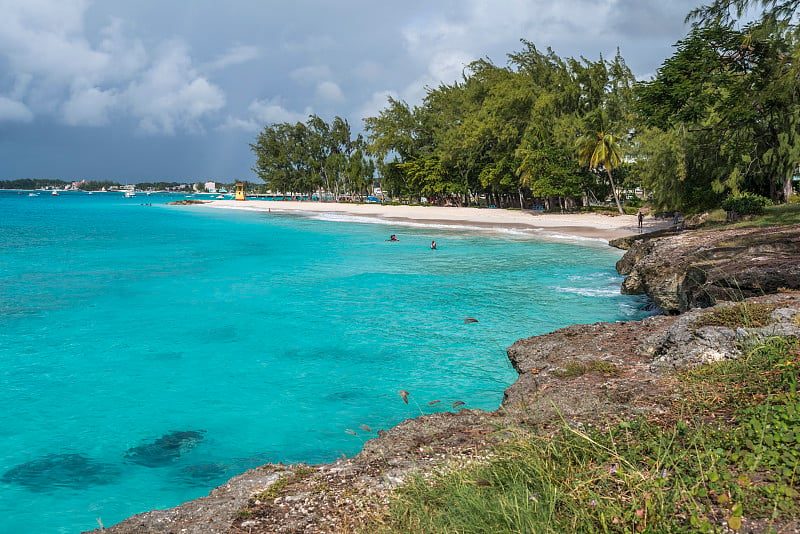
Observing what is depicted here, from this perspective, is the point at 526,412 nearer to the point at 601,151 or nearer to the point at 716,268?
the point at 716,268

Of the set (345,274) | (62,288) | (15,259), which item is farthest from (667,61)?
(15,259)

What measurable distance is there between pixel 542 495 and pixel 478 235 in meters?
40.5

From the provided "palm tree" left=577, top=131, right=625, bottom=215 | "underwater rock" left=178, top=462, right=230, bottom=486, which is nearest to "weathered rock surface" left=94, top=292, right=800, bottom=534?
"underwater rock" left=178, top=462, right=230, bottom=486

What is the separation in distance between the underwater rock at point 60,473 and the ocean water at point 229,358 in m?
0.03

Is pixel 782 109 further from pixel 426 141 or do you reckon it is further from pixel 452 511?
pixel 426 141

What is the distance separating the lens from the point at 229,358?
14.0 metres

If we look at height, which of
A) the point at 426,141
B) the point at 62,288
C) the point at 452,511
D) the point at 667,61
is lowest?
the point at 62,288

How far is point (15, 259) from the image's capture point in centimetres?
3356

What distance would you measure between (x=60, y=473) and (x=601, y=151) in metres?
48.3

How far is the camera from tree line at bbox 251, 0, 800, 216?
18.8 m

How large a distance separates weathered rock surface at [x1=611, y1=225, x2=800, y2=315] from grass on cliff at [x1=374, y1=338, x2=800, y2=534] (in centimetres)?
373

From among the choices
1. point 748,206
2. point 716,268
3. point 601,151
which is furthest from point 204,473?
point 601,151

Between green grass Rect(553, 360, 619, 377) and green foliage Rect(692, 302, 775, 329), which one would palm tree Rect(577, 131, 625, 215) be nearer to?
green foliage Rect(692, 302, 775, 329)

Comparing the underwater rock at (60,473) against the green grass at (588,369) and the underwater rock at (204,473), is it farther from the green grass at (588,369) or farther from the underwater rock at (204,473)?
the green grass at (588,369)
